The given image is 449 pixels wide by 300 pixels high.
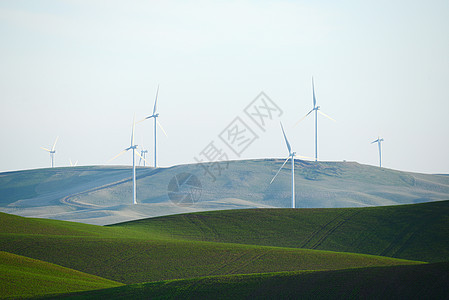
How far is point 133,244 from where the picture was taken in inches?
1200

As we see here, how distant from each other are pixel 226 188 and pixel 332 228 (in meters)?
81.5

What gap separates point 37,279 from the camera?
19812mm

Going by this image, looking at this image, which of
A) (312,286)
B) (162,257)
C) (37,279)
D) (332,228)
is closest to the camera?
(312,286)

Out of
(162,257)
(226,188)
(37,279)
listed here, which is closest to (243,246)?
(162,257)

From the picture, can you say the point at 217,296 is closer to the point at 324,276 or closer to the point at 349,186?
the point at 324,276

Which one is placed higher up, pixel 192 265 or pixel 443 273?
pixel 443 273

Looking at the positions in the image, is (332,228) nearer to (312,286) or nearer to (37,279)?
(312,286)

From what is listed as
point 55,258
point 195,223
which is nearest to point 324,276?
point 55,258

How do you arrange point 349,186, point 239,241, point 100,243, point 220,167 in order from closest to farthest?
point 100,243 → point 239,241 → point 349,186 → point 220,167

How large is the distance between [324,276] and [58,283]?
978cm

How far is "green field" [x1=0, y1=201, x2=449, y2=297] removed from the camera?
61.3 ft

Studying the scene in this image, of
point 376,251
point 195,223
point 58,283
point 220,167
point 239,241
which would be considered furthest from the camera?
point 220,167

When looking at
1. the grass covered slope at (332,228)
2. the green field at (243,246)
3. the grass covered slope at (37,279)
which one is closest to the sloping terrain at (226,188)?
the grass covered slope at (332,228)

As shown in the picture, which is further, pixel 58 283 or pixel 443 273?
pixel 58 283
